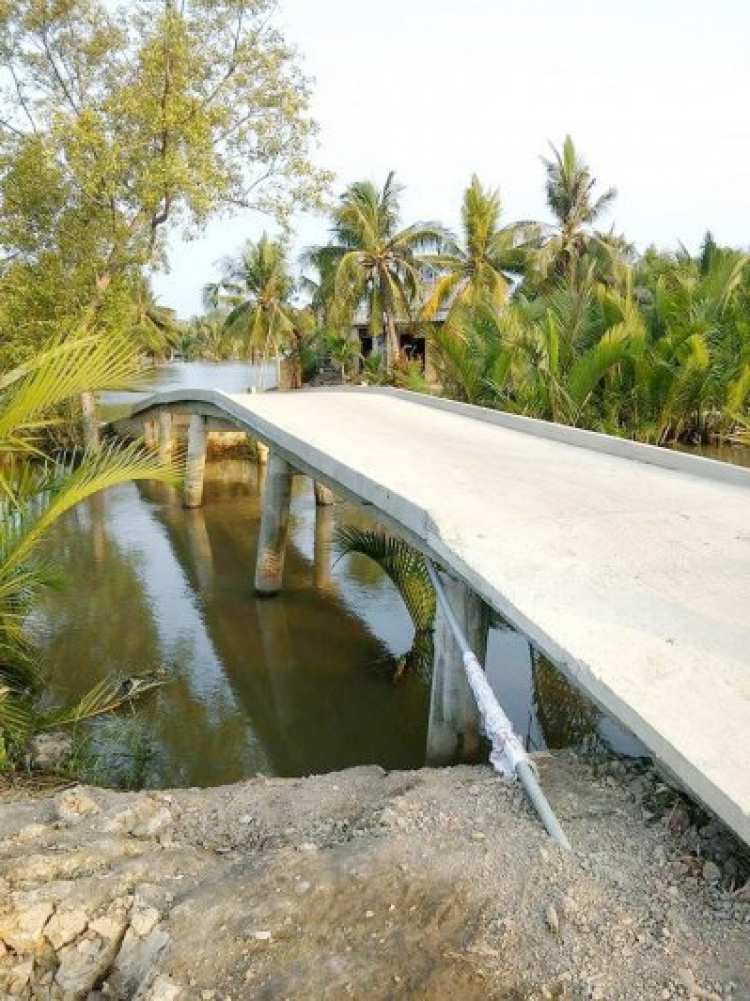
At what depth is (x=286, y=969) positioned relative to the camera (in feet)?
7.30

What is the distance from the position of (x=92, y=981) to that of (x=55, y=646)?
18.3ft

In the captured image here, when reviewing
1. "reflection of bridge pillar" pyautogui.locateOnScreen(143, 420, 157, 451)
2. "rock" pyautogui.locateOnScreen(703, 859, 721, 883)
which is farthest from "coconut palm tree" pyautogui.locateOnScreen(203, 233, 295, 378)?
"rock" pyautogui.locateOnScreen(703, 859, 721, 883)

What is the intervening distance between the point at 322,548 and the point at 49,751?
6.38 m

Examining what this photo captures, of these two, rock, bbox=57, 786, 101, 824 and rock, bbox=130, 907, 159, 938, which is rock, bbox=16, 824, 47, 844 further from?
rock, bbox=130, 907, 159, 938

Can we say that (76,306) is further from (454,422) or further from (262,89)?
(454,422)

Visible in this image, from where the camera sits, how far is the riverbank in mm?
2146

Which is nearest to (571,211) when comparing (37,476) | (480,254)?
(480,254)

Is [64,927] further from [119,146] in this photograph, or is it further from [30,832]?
[119,146]

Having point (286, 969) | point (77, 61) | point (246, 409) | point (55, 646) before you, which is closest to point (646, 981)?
point (286, 969)

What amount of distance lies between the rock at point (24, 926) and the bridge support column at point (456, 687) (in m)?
2.50

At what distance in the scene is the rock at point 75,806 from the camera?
330 centimetres

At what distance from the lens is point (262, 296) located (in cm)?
2934

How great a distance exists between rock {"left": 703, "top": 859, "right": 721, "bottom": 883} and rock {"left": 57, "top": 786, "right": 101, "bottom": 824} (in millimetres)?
2354

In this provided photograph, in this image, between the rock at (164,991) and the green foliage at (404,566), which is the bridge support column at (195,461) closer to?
the green foliage at (404,566)
